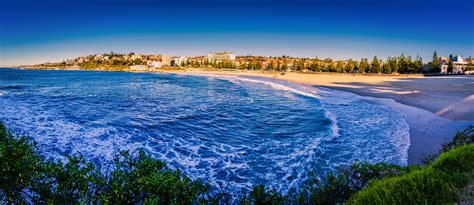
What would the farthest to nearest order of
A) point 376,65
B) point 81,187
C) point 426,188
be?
point 376,65 → point 81,187 → point 426,188

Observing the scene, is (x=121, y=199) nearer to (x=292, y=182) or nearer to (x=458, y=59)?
(x=292, y=182)

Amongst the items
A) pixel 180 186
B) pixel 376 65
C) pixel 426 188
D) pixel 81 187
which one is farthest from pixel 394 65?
pixel 81 187

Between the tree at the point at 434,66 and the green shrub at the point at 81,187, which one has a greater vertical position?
the tree at the point at 434,66

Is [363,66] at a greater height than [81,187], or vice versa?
[363,66]

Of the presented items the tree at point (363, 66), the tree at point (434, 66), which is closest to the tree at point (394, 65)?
the tree at point (363, 66)

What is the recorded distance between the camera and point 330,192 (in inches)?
197

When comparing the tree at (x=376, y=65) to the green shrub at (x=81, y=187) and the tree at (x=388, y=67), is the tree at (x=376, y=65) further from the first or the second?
the green shrub at (x=81, y=187)

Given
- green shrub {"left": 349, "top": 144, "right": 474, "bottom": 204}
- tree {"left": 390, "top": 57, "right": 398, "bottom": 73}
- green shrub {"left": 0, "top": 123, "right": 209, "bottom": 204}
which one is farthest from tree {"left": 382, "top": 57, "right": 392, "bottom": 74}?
green shrub {"left": 0, "top": 123, "right": 209, "bottom": 204}

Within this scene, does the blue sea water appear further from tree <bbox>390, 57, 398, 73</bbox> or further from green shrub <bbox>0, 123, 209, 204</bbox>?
tree <bbox>390, 57, 398, 73</bbox>

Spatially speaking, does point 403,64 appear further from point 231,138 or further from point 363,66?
point 231,138

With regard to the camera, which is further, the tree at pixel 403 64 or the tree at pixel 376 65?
the tree at pixel 376 65

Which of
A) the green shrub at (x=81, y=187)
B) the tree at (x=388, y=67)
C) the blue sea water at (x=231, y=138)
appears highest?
the tree at (x=388, y=67)

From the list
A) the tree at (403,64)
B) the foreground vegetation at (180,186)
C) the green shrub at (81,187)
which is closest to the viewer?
the foreground vegetation at (180,186)

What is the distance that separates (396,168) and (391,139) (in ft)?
22.9
